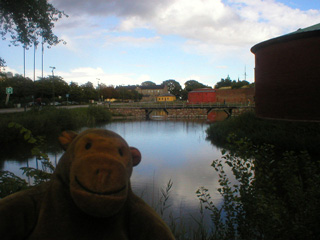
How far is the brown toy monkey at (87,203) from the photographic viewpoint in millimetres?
1041

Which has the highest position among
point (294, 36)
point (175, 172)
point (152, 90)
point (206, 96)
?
point (152, 90)

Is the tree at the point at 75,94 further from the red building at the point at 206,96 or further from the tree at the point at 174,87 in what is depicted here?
the tree at the point at 174,87

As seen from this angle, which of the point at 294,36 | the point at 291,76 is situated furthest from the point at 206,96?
the point at 294,36

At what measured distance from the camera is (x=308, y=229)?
9.28 feet

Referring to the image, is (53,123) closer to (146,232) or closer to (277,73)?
(277,73)

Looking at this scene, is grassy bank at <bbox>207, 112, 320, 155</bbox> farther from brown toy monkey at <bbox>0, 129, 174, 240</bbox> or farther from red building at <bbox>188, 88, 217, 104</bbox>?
red building at <bbox>188, 88, 217, 104</bbox>

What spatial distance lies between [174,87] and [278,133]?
83.4m

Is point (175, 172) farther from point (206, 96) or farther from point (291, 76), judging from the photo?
point (206, 96)

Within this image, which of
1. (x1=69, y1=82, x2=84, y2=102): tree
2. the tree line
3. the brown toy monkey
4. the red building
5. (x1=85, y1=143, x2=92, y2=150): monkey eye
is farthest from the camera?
the red building

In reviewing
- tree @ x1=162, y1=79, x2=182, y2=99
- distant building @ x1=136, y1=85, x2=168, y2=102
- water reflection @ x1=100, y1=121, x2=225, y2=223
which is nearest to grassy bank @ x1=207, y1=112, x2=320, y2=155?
water reflection @ x1=100, y1=121, x2=225, y2=223

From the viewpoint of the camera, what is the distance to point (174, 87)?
96812 millimetres

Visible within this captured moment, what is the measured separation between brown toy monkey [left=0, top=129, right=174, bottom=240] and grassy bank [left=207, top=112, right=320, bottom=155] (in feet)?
29.7

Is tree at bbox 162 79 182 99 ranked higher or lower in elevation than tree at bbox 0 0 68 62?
higher

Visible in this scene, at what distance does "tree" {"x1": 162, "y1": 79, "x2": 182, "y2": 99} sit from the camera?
9186 cm
